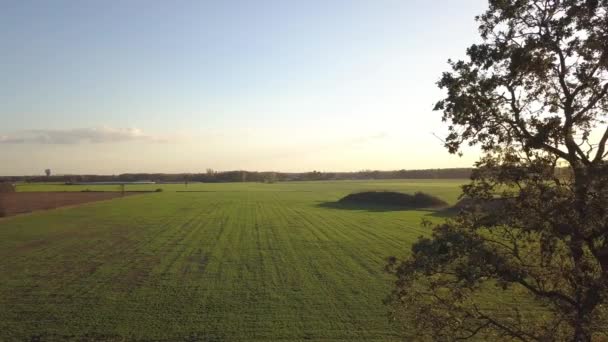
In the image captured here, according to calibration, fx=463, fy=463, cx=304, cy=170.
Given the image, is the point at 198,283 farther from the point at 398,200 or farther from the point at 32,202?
the point at 32,202

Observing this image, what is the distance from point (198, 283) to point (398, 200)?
54.9m

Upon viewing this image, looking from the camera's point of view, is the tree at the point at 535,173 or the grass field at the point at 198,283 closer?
the tree at the point at 535,173

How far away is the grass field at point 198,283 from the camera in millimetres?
14172

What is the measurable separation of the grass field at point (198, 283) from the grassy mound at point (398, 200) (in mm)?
29119

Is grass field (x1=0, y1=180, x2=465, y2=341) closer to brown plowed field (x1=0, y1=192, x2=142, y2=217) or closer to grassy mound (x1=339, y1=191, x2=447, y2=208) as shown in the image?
brown plowed field (x1=0, y1=192, x2=142, y2=217)

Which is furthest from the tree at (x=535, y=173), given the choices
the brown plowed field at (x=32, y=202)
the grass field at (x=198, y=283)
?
the brown plowed field at (x=32, y=202)

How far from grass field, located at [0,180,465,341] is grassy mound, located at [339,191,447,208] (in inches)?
1146

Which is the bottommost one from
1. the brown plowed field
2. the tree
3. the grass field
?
the grass field

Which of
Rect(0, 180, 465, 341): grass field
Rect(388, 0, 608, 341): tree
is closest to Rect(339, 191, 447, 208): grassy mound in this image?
Rect(0, 180, 465, 341): grass field

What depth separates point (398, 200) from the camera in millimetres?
71500

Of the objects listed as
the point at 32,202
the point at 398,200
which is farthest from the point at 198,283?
the point at 32,202

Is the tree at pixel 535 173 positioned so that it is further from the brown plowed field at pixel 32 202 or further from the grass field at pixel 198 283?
the brown plowed field at pixel 32 202

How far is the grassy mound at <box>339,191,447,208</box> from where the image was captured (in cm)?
6675

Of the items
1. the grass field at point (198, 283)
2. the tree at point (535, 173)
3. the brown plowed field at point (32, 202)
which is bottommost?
the grass field at point (198, 283)
